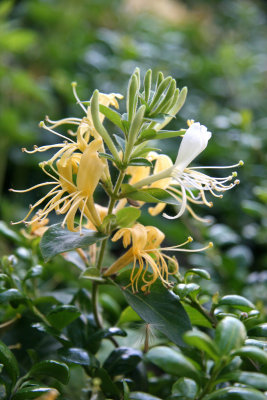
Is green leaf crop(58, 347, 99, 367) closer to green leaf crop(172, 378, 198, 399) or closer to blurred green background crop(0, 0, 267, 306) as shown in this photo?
green leaf crop(172, 378, 198, 399)

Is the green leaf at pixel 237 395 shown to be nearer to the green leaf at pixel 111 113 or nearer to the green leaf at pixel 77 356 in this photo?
the green leaf at pixel 77 356

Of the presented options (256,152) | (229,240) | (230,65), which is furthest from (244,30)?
(229,240)

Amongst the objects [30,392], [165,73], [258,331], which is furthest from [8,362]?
[165,73]

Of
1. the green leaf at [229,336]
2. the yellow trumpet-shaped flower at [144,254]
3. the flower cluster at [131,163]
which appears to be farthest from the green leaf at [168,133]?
the green leaf at [229,336]

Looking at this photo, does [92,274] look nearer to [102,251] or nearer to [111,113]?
[102,251]

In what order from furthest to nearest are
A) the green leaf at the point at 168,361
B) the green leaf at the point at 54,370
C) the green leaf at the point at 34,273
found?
the green leaf at the point at 34,273 < the green leaf at the point at 54,370 < the green leaf at the point at 168,361

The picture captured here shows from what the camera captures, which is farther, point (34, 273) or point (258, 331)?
point (34, 273)
